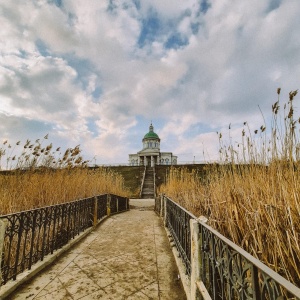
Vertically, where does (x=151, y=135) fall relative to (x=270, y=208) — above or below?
above

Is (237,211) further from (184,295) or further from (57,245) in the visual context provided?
(57,245)

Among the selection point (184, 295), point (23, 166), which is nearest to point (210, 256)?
point (184, 295)

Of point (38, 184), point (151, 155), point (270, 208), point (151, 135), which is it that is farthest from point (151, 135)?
point (270, 208)

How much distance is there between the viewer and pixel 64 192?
5688mm

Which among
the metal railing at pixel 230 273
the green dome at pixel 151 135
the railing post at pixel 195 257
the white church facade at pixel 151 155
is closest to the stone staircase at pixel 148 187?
the metal railing at pixel 230 273

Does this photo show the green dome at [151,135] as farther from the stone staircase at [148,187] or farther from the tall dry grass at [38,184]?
the tall dry grass at [38,184]

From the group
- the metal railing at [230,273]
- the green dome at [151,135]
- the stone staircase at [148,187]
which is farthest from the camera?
the green dome at [151,135]

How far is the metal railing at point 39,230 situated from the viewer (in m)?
3.21

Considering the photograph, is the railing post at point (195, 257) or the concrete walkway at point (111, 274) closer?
the railing post at point (195, 257)

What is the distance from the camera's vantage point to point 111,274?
135 inches

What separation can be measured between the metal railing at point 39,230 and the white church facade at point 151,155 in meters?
57.6

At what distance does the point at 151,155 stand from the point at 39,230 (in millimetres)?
61562

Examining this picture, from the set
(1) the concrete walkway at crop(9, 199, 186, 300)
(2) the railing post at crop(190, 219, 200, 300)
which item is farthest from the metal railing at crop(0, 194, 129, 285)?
(2) the railing post at crop(190, 219, 200, 300)

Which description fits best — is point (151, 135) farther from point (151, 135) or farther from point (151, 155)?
point (151, 155)
